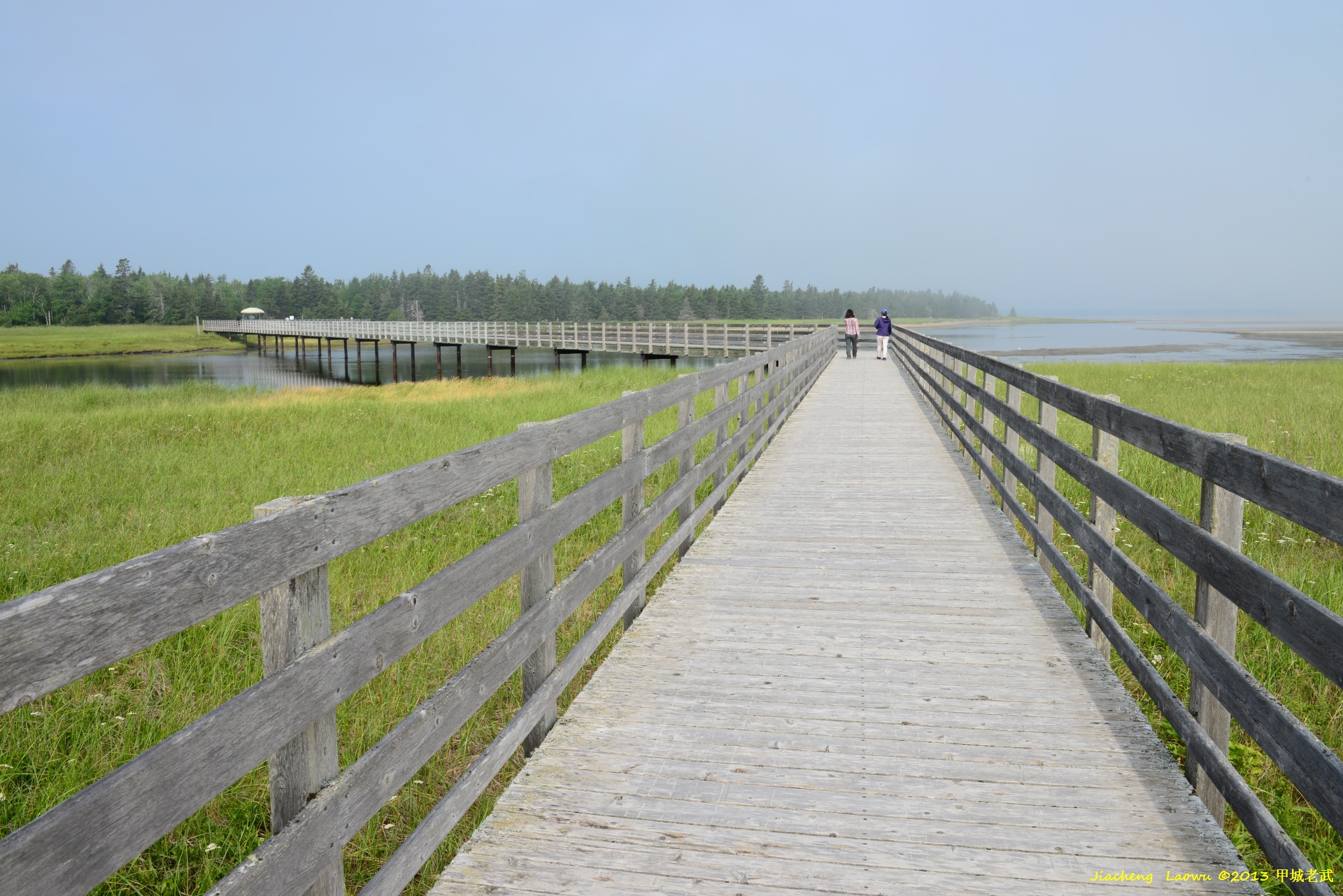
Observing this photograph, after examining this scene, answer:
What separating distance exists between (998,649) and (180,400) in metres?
29.0

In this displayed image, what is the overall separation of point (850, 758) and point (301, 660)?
2236 mm

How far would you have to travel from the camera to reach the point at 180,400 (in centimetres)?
2828

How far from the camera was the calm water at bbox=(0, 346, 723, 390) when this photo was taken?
5741cm

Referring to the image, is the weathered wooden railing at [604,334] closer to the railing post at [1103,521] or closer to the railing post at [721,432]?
the railing post at [721,432]

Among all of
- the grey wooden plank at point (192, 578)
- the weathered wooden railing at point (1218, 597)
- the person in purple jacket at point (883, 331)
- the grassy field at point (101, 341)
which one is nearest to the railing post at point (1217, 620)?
the weathered wooden railing at point (1218, 597)

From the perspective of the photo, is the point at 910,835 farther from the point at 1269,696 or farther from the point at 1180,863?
the point at 1269,696

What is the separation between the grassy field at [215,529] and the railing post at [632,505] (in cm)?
44

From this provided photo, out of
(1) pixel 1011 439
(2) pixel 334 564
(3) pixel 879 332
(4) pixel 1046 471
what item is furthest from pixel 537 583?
(3) pixel 879 332

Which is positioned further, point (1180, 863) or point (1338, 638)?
point (1180, 863)

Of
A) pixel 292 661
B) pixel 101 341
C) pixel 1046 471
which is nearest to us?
pixel 292 661

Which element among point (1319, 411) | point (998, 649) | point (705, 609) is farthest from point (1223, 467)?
point (1319, 411)

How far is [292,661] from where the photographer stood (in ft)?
6.93

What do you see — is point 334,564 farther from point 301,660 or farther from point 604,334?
point 604,334

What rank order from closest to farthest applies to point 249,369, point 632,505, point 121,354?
point 632,505, point 249,369, point 121,354
